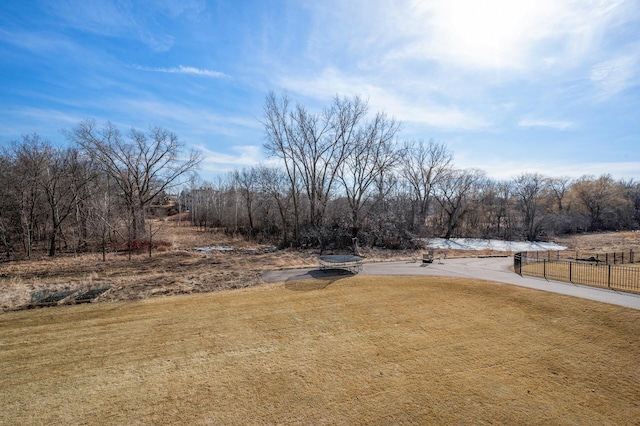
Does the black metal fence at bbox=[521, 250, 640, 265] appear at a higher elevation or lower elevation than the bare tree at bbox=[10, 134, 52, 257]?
lower

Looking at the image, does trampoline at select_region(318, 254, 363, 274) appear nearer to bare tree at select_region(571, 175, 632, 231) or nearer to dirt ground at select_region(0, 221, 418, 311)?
dirt ground at select_region(0, 221, 418, 311)

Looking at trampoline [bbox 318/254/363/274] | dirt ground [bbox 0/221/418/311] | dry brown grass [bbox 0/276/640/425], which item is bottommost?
dry brown grass [bbox 0/276/640/425]

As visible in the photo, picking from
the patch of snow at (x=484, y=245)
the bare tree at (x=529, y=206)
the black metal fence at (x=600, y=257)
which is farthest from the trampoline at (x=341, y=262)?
the bare tree at (x=529, y=206)

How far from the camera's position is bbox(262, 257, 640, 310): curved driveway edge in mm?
11102

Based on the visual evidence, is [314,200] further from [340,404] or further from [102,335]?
[340,404]

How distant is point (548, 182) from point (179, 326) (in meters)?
68.0

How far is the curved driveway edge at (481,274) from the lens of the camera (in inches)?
437

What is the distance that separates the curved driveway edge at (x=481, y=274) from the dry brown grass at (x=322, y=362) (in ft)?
4.88

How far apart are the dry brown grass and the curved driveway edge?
149 cm

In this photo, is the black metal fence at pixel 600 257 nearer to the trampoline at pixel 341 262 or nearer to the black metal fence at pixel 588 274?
the black metal fence at pixel 588 274

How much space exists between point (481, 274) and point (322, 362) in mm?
12642

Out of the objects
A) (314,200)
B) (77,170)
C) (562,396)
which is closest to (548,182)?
(314,200)

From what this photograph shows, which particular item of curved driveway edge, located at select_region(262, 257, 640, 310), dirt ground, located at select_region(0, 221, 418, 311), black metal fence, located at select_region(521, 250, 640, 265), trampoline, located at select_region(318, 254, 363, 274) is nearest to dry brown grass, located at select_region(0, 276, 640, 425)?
curved driveway edge, located at select_region(262, 257, 640, 310)

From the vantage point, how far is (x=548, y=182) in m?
54.7
